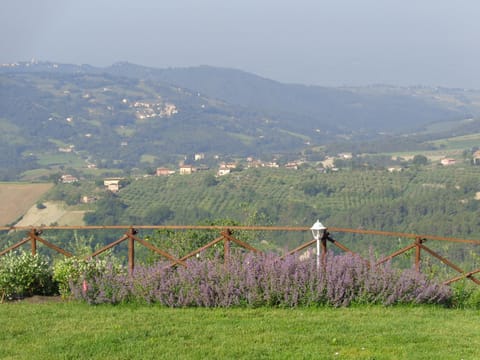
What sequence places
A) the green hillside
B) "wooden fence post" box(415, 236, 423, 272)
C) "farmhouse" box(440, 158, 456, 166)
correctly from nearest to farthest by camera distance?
"wooden fence post" box(415, 236, 423, 272)
the green hillside
"farmhouse" box(440, 158, 456, 166)

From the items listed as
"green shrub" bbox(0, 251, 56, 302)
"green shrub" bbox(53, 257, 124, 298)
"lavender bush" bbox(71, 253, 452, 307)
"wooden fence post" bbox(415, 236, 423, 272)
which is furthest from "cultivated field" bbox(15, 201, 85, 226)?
"wooden fence post" bbox(415, 236, 423, 272)

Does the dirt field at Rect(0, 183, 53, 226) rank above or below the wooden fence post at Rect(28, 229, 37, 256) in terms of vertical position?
below

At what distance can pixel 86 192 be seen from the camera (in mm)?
100688

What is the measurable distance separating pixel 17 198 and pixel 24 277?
306 ft

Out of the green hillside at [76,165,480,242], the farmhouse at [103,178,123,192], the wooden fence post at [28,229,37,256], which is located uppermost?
the wooden fence post at [28,229,37,256]

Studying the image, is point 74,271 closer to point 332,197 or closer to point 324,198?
point 324,198

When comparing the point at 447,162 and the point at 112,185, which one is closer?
the point at 112,185

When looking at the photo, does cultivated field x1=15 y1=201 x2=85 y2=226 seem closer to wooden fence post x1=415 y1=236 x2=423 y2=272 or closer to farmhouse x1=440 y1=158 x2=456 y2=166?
farmhouse x1=440 y1=158 x2=456 y2=166

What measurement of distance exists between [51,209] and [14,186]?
1710cm

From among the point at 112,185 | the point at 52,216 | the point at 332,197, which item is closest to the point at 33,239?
the point at 52,216

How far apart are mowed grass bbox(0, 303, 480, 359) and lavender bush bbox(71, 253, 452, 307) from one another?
17cm

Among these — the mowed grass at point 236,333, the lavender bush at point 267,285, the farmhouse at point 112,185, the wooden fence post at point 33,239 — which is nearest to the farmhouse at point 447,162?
the farmhouse at point 112,185

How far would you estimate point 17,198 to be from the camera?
3829 inches

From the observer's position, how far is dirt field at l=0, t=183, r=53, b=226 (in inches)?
3477
